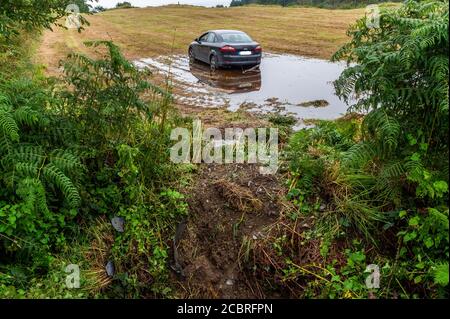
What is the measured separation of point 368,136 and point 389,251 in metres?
1.22

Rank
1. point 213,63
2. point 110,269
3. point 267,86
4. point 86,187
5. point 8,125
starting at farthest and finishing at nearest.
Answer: point 213,63, point 267,86, point 86,187, point 110,269, point 8,125

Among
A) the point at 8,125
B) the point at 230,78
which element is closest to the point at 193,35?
the point at 230,78

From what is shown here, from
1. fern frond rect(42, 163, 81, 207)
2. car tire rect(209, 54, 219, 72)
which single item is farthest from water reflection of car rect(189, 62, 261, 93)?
fern frond rect(42, 163, 81, 207)

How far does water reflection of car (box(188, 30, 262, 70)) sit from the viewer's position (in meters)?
12.8

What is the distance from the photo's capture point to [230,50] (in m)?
12.8

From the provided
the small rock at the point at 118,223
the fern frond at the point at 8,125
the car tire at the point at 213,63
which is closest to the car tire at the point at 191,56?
the car tire at the point at 213,63

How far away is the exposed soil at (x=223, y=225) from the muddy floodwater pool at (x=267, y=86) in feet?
12.5

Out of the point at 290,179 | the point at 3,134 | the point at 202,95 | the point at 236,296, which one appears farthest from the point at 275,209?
the point at 202,95

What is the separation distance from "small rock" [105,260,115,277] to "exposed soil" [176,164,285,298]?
716 millimetres

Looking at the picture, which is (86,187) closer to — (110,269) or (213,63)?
(110,269)

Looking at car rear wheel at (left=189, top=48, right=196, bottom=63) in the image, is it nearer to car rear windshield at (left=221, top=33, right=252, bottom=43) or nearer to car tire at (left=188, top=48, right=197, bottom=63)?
car tire at (left=188, top=48, right=197, bottom=63)

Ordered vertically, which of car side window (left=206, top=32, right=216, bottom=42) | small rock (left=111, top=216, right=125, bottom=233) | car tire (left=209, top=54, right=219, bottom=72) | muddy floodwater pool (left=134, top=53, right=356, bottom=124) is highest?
car side window (left=206, top=32, right=216, bottom=42)

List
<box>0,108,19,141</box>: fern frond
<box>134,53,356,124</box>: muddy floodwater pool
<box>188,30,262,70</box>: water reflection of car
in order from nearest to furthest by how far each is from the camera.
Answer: <box>0,108,19,141</box>: fern frond
<box>134,53,356,124</box>: muddy floodwater pool
<box>188,30,262,70</box>: water reflection of car

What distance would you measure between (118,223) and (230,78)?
847 cm
